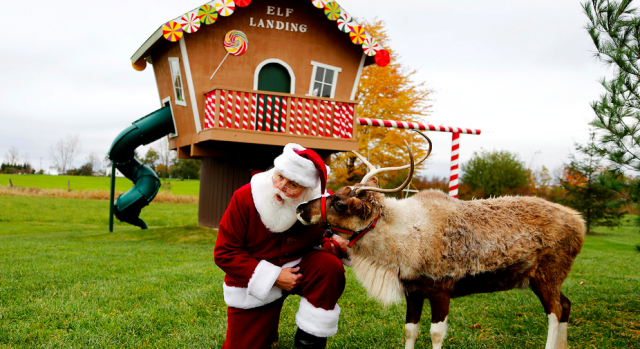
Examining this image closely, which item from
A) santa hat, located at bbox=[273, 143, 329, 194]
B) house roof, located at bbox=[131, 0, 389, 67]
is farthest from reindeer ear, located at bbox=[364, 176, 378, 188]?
house roof, located at bbox=[131, 0, 389, 67]

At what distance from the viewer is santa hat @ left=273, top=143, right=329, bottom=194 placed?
3299mm

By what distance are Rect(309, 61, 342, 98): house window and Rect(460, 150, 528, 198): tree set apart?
1264cm

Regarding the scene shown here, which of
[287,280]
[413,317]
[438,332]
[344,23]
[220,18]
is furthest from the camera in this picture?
[344,23]

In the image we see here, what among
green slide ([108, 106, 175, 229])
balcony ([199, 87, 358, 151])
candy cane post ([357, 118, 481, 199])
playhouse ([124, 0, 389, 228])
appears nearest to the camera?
candy cane post ([357, 118, 481, 199])


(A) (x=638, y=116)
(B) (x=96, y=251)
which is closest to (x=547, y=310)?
(A) (x=638, y=116)

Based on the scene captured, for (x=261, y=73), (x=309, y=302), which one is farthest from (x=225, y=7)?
(x=309, y=302)

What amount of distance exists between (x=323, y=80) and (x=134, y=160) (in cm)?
736

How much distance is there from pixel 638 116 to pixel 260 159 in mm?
10214

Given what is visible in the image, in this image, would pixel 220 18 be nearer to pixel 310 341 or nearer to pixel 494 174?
pixel 310 341

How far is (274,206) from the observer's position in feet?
11.3

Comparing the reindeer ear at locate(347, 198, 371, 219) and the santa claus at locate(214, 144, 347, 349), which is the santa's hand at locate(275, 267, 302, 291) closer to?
the santa claus at locate(214, 144, 347, 349)

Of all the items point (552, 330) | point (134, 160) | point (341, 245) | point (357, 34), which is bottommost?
point (552, 330)

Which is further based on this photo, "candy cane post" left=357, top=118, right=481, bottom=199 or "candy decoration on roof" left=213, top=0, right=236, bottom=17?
"candy decoration on roof" left=213, top=0, right=236, bottom=17

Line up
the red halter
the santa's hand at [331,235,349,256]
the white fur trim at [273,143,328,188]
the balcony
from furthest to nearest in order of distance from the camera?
the balcony < the santa's hand at [331,235,349,256] < the red halter < the white fur trim at [273,143,328,188]
